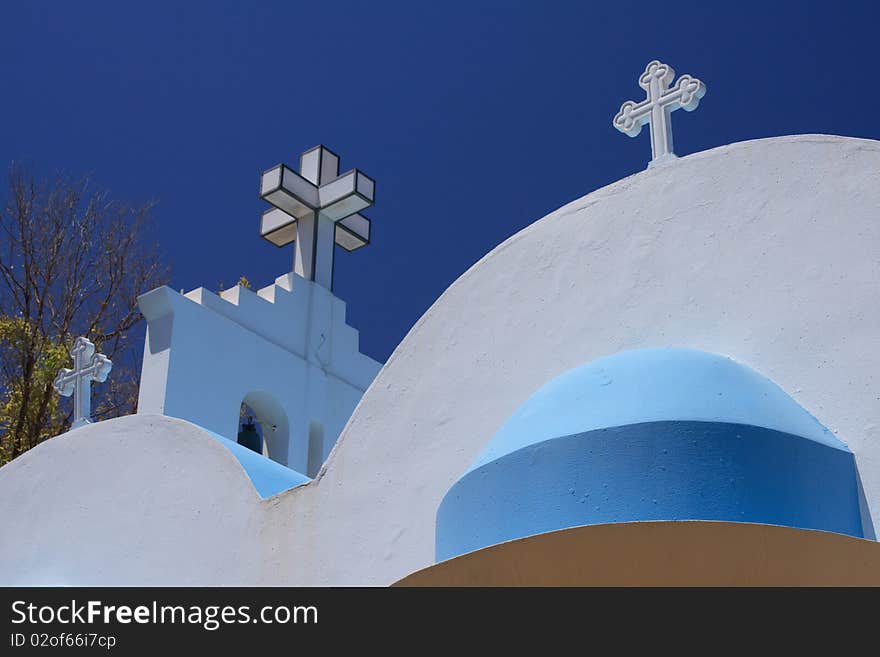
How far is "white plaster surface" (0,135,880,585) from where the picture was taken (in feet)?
15.8

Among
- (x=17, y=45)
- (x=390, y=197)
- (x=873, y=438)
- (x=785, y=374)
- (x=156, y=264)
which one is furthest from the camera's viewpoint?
(x=390, y=197)

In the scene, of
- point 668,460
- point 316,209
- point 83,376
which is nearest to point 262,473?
point 83,376

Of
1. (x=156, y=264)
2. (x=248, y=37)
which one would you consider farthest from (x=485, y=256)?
(x=248, y=37)

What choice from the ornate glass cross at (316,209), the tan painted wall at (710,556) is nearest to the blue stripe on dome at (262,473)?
the tan painted wall at (710,556)

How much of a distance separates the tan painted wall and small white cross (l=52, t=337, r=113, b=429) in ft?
16.2

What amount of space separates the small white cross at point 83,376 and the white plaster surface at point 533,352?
0.71 meters

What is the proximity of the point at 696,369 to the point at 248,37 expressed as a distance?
1184 inches

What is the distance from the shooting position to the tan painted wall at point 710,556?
3.58 metres

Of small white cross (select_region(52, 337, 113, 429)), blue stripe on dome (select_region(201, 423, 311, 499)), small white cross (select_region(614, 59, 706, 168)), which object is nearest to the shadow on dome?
small white cross (select_region(614, 59, 706, 168))

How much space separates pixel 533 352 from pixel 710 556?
2211mm

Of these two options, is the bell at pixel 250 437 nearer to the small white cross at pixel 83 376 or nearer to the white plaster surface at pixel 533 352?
the small white cross at pixel 83 376

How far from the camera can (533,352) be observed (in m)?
5.68
